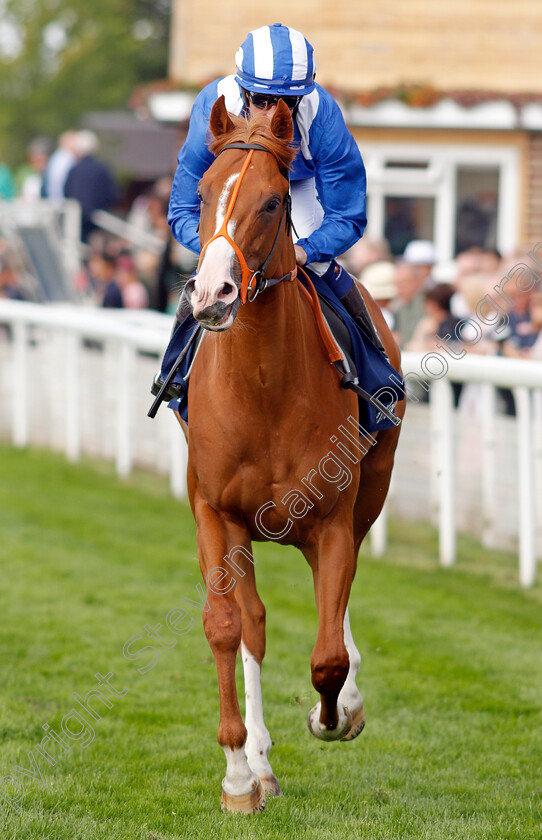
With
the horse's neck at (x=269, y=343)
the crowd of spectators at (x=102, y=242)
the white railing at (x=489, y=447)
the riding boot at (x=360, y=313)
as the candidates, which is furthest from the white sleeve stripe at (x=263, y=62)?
the crowd of spectators at (x=102, y=242)

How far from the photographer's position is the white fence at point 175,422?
6941mm

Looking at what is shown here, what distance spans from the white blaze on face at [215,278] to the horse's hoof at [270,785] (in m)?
1.70

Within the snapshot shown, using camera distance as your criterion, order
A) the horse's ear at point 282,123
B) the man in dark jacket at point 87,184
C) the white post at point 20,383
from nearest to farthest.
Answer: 1. the horse's ear at point 282,123
2. the white post at point 20,383
3. the man in dark jacket at point 87,184

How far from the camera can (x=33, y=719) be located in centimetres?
475

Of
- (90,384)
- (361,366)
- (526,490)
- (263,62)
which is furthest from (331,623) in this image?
(90,384)

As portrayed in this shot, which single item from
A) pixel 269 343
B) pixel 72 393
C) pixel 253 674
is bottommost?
pixel 72 393

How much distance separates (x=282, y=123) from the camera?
3.67 metres

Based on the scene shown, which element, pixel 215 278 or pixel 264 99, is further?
pixel 264 99

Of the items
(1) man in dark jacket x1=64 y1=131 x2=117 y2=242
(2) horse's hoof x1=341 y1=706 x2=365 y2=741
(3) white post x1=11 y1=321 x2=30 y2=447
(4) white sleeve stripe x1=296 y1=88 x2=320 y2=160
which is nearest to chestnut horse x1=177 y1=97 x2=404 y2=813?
(2) horse's hoof x1=341 y1=706 x2=365 y2=741

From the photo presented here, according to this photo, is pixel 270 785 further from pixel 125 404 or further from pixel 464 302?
pixel 125 404

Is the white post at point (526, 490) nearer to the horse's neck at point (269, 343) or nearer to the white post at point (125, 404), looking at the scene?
the horse's neck at point (269, 343)

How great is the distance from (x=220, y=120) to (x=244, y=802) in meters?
2.12

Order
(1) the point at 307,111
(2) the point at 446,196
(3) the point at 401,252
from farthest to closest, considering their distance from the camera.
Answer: (3) the point at 401,252 → (2) the point at 446,196 → (1) the point at 307,111

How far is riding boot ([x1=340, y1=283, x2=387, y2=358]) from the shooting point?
15.3 ft
